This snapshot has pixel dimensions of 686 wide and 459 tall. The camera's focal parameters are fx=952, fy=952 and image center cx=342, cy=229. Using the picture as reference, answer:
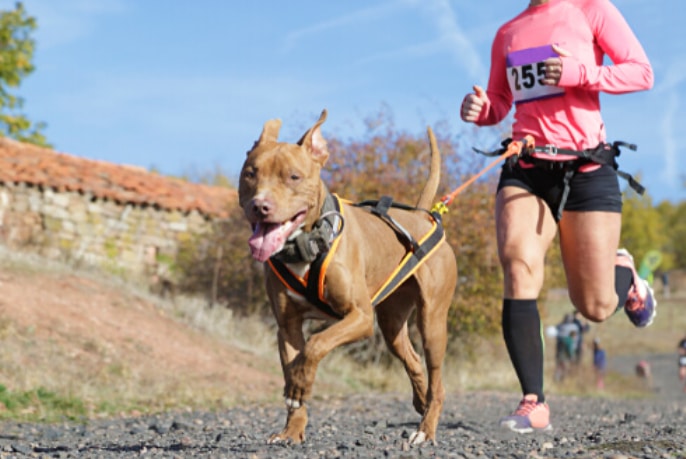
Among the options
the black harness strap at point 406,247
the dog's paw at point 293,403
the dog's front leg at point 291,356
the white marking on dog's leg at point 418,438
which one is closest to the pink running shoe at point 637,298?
the black harness strap at point 406,247

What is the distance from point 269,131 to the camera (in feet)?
16.0

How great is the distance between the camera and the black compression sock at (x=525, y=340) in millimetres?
5926

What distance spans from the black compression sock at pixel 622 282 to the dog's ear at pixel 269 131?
2.84 meters

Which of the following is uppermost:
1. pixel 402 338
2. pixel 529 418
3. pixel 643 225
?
pixel 643 225

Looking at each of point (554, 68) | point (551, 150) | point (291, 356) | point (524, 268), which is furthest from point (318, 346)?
point (554, 68)

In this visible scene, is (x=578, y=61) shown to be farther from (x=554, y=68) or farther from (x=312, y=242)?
(x=312, y=242)

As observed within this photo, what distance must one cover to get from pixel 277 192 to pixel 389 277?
1215mm

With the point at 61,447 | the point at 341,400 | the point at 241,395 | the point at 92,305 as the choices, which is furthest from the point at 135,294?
the point at 61,447

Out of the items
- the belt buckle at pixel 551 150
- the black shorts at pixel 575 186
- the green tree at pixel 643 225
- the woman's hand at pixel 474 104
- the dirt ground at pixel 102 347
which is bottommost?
the dirt ground at pixel 102 347

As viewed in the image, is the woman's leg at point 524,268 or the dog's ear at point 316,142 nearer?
the dog's ear at point 316,142

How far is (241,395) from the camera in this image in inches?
458

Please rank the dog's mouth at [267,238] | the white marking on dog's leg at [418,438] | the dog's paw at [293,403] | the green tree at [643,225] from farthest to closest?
the green tree at [643,225], the white marking on dog's leg at [418,438], the dog's paw at [293,403], the dog's mouth at [267,238]

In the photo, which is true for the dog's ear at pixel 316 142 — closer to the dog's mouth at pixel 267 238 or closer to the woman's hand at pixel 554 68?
the dog's mouth at pixel 267 238

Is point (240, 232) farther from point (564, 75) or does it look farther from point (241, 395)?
point (564, 75)
